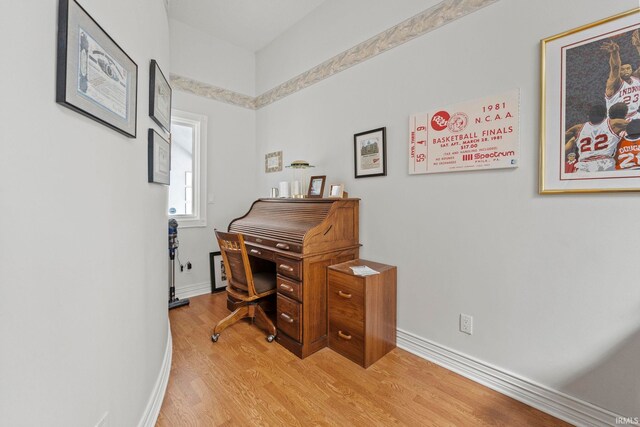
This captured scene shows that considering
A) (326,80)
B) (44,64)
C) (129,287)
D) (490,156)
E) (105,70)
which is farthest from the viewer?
(326,80)

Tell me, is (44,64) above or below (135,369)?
above

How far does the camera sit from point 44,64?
0.76 m

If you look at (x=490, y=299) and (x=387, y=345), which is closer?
(x=490, y=299)

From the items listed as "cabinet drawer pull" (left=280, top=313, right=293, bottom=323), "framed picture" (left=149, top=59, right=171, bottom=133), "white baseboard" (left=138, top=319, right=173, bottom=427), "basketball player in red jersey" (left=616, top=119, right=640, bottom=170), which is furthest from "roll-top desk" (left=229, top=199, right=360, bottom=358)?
"basketball player in red jersey" (left=616, top=119, right=640, bottom=170)

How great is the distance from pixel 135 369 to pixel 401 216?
6.41 ft

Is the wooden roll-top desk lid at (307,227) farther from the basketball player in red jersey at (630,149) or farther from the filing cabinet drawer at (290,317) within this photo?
the basketball player in red jersey at (630,149)

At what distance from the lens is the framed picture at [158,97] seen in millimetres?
1613

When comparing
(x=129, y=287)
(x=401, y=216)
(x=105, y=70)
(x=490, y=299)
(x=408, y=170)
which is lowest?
(x=490, y=299)

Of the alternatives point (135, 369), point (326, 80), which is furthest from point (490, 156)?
point (135, 369)

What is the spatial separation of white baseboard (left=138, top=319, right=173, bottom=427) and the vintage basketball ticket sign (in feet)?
7.26

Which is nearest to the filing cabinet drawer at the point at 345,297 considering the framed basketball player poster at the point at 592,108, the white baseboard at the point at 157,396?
the white baseboard at the point at 157,396

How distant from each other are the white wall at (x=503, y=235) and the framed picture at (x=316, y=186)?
14.6 inches

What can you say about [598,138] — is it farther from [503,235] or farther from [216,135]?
[216,135]

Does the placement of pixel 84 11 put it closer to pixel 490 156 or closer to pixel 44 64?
pixel 44 64
